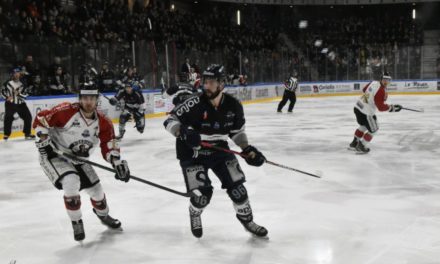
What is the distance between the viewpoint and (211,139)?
391cm

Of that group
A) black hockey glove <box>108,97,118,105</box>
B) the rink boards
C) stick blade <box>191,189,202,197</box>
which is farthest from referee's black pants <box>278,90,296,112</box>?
stick blade <box>191,189,202,197</box>

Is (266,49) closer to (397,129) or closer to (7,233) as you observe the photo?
(397,129)

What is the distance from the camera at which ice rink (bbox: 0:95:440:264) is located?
365 cm

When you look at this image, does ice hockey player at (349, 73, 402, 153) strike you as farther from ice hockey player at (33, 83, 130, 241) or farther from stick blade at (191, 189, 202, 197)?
ice hockey player at (33, 83, 130, 241)

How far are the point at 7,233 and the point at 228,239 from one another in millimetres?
1739

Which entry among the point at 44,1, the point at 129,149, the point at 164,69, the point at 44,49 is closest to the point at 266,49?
the point at 164,69

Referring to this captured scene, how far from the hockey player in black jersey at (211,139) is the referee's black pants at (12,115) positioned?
7.01 m

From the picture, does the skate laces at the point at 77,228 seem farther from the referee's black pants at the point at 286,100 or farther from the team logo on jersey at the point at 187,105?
the referee's black pants at the point at 286,100

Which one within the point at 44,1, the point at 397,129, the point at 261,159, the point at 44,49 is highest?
the point at 44,1

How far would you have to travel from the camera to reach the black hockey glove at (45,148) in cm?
381

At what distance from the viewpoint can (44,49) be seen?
40.4 feet

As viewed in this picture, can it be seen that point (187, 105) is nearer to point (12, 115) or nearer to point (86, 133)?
point (86, 133)

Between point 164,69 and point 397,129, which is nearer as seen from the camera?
point 397,129

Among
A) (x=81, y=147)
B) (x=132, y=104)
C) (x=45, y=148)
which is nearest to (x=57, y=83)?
(x=132, y=104)
